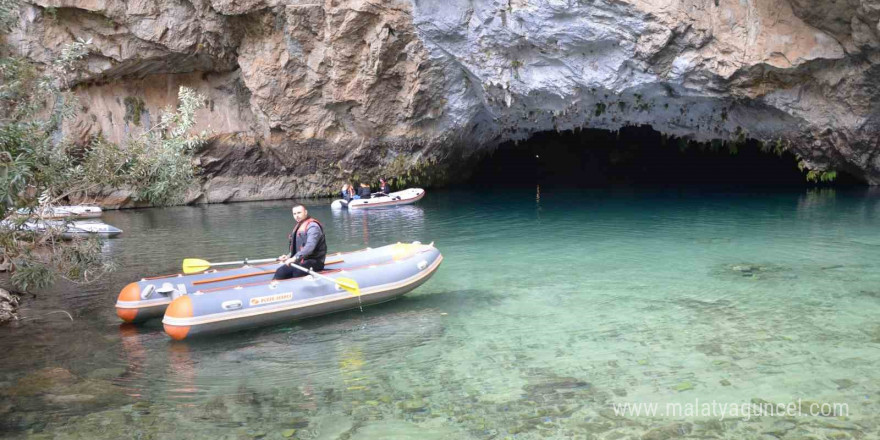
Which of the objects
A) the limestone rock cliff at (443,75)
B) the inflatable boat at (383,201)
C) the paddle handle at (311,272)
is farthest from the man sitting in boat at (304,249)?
the inflatable boat at (383,201)

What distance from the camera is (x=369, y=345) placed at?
24.8 ft

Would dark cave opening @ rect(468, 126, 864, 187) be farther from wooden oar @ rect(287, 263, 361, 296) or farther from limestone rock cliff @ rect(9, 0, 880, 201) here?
wooden oar @ rect(287, 263, 361, 296)

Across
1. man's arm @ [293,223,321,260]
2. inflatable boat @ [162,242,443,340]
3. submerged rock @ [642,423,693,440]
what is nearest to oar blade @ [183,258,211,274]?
inflatable boat @ [162,242,443,340]

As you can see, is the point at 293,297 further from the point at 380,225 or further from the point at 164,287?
the point at 380,225

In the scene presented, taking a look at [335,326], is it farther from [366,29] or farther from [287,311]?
[366,29]

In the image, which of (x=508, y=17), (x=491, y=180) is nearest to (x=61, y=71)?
(x=508, y=17)

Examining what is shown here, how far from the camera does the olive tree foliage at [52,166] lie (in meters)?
6.82

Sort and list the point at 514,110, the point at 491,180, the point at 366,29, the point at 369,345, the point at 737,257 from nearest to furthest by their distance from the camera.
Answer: the point at 369,345
the point at 737,257
the point at 366,29
the point at 514,110
the point at 491,180

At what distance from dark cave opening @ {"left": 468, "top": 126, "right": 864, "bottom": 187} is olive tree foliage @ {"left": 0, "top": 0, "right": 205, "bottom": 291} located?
2154cm

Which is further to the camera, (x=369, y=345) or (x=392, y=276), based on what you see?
(x=392, y=276)

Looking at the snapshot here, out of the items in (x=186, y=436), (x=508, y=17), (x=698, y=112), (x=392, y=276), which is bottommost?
(x=186, y=436)

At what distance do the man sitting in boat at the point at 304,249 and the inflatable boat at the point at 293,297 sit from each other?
0.26 metres

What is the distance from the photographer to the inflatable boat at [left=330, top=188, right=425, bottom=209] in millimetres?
21703

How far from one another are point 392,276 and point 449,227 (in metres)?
7.65
